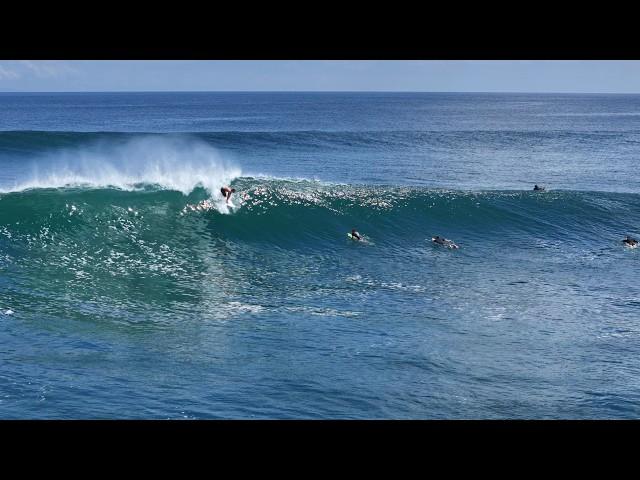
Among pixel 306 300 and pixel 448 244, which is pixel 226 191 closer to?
pixel 448 244

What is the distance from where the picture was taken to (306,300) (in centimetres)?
1725

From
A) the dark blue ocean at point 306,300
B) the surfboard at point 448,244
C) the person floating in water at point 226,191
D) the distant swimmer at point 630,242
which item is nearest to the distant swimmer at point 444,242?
the surfboard at point 448,244

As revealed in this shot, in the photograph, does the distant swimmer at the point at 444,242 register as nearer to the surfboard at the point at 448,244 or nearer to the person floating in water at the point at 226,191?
the surfboard at the point at 448,244

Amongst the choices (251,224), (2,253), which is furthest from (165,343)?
(251,224)

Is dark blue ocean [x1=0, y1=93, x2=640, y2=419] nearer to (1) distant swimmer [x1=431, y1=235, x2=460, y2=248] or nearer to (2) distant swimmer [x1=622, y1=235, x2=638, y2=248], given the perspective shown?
(1) distant swimmer [x1=431, y1=235, x2=460, y2=248]

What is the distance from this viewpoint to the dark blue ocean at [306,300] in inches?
458

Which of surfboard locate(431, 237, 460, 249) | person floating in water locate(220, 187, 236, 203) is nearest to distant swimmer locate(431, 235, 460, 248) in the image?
surfboard locate(431, 237, 460, 249)

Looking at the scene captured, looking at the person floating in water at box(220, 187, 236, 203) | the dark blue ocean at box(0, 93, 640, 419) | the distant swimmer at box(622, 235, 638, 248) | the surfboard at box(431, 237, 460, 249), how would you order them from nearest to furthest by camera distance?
1. the dark blue ocean at box(0, 93, 640, 419)
2. the surfboard at box(431, 237, 460, 249)
3. the distant swimmer at box(622, 235, 638, 248)
4. the person floating in water at box(220, 187, 236, 203)

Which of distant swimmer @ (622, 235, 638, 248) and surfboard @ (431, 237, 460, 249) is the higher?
distant swimmer @ (622, 235, 638, 248)

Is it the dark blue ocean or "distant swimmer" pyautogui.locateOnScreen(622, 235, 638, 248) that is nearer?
the dark blue ocean

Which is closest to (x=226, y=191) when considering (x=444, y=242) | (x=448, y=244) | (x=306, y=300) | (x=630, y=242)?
(x=444, y=242)

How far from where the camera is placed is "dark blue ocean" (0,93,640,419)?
11.6 meters
